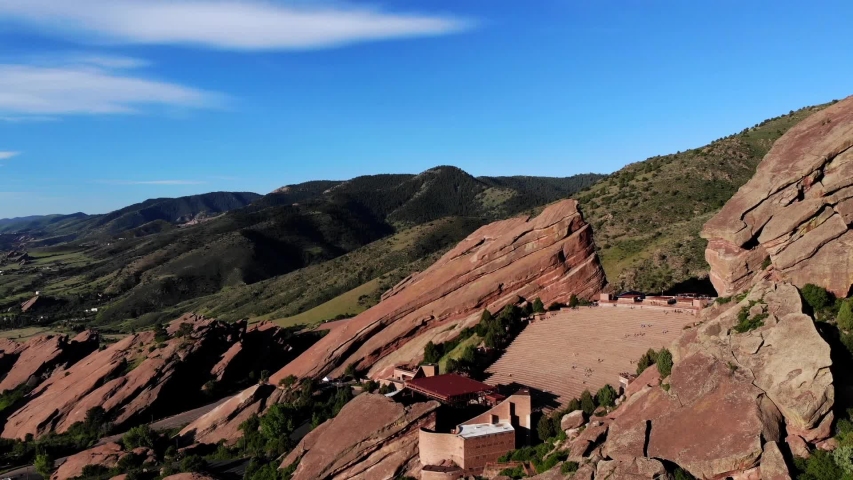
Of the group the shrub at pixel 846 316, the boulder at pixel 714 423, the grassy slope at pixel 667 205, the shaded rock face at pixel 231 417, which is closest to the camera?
the boulder at pixel 714 423

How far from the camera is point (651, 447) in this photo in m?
28.1

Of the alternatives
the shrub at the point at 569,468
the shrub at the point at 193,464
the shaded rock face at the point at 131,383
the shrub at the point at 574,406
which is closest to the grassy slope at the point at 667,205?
the shrub at the point at 574,406

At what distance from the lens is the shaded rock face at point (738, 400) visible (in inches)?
1029

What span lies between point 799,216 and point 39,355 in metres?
92.6

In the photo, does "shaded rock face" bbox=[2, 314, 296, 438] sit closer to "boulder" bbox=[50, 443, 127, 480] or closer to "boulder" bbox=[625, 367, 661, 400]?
"boulder" bbox=[50, 443, 127, 480]

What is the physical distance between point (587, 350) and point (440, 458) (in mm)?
16175

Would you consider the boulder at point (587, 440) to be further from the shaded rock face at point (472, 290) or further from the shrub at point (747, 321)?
the shaded rock face at point (472, 290)

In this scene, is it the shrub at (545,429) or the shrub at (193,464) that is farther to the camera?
the shrub at (193,464)

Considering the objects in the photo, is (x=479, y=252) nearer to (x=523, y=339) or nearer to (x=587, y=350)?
(x=523, y=339)

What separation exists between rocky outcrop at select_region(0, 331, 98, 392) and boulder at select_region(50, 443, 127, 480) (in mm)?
36878

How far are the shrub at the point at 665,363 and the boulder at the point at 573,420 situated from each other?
5.56 metres

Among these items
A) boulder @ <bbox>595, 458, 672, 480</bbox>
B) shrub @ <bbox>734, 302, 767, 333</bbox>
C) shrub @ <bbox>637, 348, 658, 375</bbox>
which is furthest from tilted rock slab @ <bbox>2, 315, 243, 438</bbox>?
shrub @ <bbox>734, 302, 767, 333</bbox>

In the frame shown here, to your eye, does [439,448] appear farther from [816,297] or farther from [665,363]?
[816,297]

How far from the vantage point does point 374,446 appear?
38531 mm
